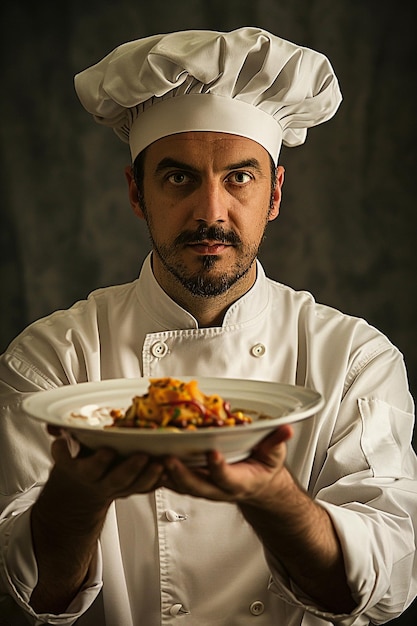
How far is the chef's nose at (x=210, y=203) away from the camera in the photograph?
2191 millimetres

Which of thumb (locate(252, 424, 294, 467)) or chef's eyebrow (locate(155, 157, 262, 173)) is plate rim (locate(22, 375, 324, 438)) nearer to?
thumb (locate(252, 424, 294, 467))

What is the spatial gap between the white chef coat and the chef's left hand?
1.33 ft

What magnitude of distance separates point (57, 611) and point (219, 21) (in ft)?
7.49

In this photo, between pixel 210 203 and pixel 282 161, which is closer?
pixel 210 203

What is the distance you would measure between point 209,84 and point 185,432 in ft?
4.07

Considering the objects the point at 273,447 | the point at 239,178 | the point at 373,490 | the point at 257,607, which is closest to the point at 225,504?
the point at 257,607

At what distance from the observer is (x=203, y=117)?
227cm

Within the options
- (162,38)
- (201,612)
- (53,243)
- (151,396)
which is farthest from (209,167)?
(53,243)

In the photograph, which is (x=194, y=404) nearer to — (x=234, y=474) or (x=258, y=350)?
(x=234, y=474)

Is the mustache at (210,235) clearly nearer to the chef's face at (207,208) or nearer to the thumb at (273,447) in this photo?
the chef's face at (207,208)

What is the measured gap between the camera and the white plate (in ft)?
4.38

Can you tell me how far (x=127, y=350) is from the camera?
2342mm

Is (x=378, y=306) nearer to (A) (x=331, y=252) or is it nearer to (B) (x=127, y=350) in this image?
(A) (x=331, y=252)

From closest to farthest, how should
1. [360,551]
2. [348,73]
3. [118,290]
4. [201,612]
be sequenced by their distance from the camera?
[360,551] < [201,612] < [118,290] < [348,73]
